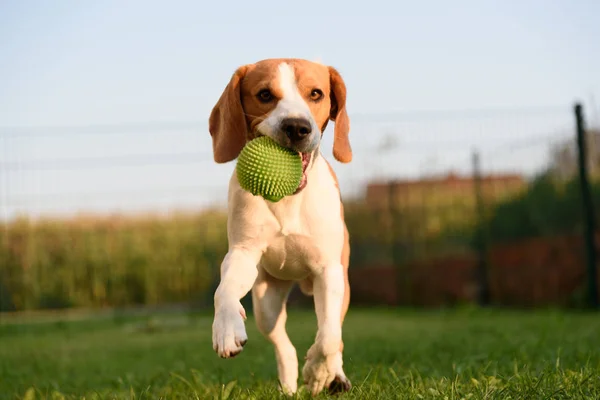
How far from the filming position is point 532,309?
11180mm

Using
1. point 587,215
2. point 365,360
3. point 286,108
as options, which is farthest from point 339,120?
point 587,215

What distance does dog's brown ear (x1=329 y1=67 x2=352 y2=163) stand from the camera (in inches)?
159

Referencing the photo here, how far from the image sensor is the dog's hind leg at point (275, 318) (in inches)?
161

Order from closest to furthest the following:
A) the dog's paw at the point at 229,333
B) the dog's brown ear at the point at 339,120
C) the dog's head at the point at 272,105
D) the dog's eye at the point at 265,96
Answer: the dog's paw at the point at 229,333
the dog's head at the point at 272,105
the dog's eye at the point at 265,96
the dog's brown ear at the point at 339,120

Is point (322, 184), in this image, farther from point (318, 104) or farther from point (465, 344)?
point (465, 344)

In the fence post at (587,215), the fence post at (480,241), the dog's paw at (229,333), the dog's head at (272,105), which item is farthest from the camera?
the fence post at (480,241)

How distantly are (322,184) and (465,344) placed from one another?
2.89m

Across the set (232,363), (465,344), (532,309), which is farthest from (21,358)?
(532,309)

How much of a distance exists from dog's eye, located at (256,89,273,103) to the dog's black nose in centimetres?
30

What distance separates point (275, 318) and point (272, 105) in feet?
3.74

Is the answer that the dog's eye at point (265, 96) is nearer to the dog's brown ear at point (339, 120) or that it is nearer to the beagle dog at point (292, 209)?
the beagle dog at point (292, 209)

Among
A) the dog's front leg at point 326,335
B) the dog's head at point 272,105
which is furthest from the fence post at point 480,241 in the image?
the dog's front leg at point 326,335

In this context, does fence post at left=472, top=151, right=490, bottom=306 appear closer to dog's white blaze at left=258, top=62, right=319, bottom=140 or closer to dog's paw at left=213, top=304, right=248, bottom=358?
dog's white blaze at left=258, top=62, right=319, bottom=140

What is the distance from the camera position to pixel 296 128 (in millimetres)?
3443
